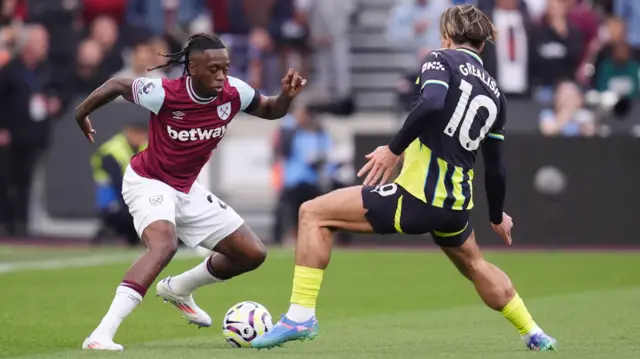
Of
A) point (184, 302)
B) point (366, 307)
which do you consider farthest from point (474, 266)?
point (366, 307)

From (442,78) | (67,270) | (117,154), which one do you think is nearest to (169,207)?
(442,78)

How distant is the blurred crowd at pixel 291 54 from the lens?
815 inches

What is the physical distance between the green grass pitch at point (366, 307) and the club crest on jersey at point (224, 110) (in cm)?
157

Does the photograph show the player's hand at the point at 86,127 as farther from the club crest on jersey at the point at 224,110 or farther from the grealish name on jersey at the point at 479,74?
the grealish name on jersey at the point at 479,74

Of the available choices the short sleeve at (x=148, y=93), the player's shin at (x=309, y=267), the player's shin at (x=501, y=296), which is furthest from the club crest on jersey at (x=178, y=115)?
the player's shin at (x=501, y=296)

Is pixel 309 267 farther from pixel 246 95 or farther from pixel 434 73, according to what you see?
pixel 246 95

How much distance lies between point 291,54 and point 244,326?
13.9 meters

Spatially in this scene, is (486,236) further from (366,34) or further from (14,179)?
(14,179)

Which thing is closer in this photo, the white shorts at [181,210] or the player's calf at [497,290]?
the player's calf at [497,290]

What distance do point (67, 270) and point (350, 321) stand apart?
240 inches

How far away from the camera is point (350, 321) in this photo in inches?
460

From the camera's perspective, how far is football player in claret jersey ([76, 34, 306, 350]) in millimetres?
9672

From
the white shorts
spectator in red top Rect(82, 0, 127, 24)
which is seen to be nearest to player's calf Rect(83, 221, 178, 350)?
the white shorts

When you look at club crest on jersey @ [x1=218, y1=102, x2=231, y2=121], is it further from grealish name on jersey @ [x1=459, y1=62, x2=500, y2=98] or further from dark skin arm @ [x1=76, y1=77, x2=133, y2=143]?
grealish name on jersey @ [x1=459, y1=62, x2=500, y2=98]
